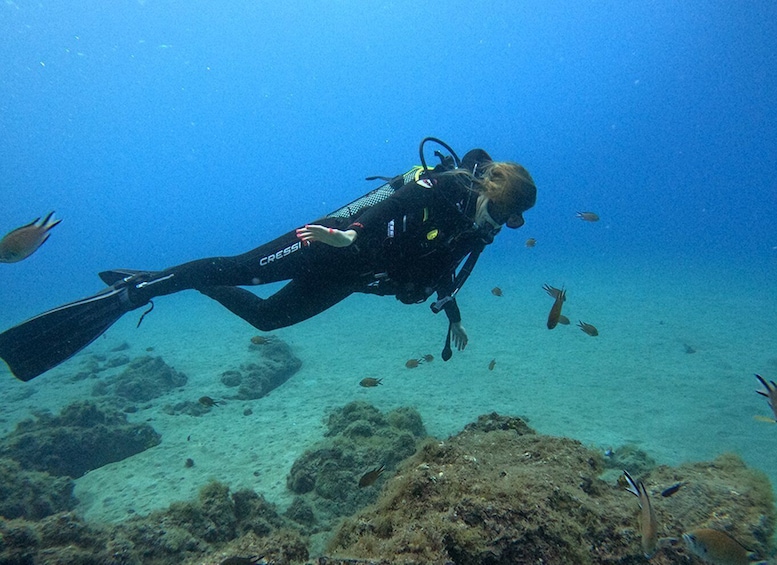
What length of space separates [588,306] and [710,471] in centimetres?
1978

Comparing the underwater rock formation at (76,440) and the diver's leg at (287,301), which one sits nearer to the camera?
the diver's leg at (287,301)

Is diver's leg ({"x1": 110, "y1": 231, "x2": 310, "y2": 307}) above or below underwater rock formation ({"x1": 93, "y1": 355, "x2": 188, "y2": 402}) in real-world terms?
above

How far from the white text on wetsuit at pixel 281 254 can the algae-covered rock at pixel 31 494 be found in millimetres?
4566

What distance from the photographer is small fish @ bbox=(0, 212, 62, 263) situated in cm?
405

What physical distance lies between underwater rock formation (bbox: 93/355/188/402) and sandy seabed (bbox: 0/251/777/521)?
62 centimetres

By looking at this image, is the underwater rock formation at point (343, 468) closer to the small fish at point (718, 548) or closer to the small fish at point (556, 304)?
the small fish at point (556, 304)

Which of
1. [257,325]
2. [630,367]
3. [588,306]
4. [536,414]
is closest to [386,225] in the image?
[257,325]

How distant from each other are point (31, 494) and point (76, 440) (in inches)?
95.4

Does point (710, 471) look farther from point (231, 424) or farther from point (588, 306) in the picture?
point (588, 306)

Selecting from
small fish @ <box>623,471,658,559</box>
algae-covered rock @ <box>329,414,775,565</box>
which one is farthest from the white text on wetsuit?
small fish @ <box>623,471,658,559</box>

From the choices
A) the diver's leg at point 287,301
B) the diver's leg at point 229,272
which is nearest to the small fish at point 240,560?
the diver's leg at point 287,301

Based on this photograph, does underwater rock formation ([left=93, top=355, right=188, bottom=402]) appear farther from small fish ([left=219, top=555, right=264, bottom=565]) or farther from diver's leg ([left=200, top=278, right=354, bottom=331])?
small fish ([left=219, top=555, right=264, bottom=565])

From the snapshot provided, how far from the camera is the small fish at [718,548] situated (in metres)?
2.56

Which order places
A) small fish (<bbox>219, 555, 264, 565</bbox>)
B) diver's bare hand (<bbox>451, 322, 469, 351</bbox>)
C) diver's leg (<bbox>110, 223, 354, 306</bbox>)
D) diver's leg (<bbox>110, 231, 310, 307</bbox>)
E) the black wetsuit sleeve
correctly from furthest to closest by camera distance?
diver's bare hand (<bbox>451, 322, 469, 351</bbox>) < diver's leg (<bbox>110, 231, 310, 307</bbox>) < diver's leg (<bbox>110, 223, 354, 306</bbox>) < the black wetsuit sleeve < small fish (<bbox>219, 555, 264, 565</bbox>)
